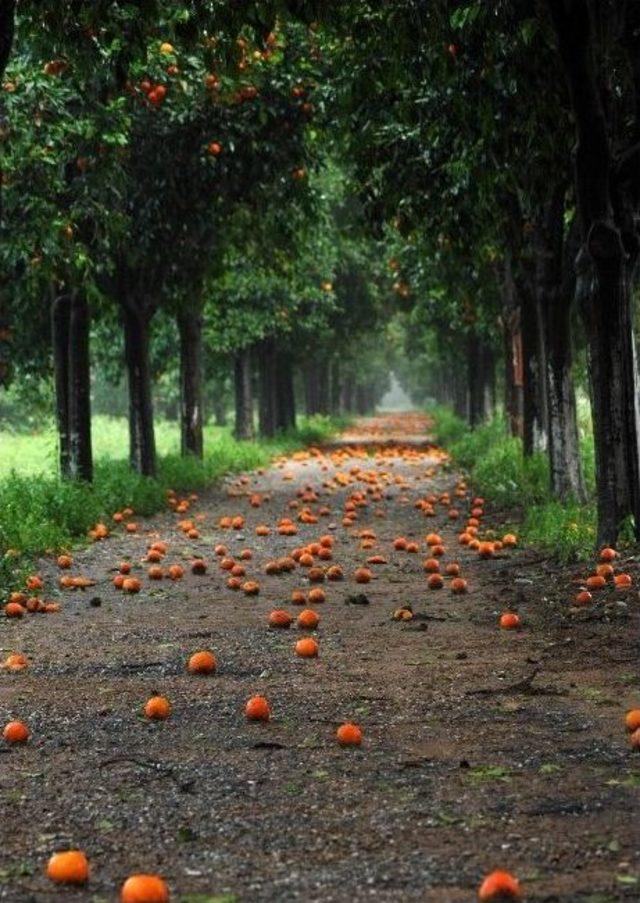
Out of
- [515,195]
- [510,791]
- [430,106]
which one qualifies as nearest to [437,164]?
[430,106]

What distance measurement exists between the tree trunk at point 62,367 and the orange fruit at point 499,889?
13973mm

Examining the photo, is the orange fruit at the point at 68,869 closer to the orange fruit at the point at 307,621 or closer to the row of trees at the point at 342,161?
the orange fruit at the point at 307,621

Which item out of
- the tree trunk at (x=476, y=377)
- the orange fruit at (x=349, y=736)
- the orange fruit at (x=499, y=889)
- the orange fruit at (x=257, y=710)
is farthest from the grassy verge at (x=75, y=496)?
the tree trunk at (x=476, y=377)

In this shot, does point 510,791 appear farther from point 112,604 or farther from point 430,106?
point 430,106

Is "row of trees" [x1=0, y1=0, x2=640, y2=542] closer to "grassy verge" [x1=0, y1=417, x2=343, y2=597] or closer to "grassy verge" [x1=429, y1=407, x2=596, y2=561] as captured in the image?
"grassy verge" [x1=429, y1=407, x2=596, y2=561]

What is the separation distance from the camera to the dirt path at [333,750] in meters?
4.07

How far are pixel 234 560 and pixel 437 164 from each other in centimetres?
466

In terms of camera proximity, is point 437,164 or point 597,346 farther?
point 437,164

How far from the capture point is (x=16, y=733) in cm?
577

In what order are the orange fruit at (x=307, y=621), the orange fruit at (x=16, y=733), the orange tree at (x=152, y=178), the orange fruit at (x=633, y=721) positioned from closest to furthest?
the orange fruit at (x=633, y=721), the orange fruit at (x=16, y=733), the orange fruit at (x=307, y=621), the orange tree at (x=152, y=178)

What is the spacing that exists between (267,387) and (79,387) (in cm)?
1802

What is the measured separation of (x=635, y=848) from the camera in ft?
13.4

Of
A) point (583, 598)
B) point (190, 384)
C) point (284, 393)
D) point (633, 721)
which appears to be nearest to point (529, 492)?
point (583, 598)

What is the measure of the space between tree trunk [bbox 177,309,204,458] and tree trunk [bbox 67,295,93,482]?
6.26m
